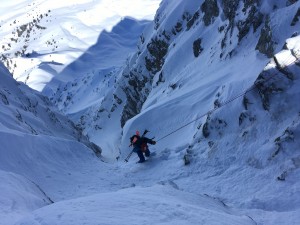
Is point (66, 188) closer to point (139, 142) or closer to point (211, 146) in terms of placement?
point (139, 142)

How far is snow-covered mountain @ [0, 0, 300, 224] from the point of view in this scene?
880 cm

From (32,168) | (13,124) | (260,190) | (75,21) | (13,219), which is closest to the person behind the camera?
(13,219)

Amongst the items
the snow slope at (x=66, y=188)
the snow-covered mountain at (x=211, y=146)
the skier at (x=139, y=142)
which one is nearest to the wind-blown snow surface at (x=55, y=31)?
the snow-covered mountain at (x=211, y=146)

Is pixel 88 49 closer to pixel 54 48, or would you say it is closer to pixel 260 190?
pixel 54 48

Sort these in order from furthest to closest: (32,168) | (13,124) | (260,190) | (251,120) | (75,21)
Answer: (75,21), (13,124), (32,168), (251,120), (260,190)

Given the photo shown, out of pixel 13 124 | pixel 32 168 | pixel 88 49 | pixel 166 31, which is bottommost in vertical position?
pixel 32 168

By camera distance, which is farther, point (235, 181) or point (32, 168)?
point (32, 168)

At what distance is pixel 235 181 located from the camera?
12.6 meters

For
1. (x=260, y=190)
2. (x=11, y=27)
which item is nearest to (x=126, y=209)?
(x=260, y=190)

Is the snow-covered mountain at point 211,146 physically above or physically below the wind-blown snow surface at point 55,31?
below

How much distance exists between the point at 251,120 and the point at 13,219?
28.8ft

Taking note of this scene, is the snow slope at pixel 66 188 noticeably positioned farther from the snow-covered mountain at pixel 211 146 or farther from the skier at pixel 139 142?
the skier at pixel 139 142

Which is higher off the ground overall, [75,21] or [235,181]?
[75,21]

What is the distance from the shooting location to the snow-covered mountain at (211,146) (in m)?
8.80
